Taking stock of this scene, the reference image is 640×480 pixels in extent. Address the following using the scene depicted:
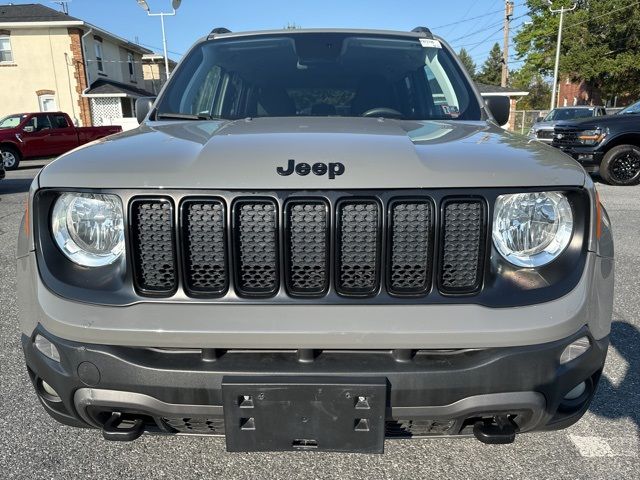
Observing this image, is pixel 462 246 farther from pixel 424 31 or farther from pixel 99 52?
pixel 99 52

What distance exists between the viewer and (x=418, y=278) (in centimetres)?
163

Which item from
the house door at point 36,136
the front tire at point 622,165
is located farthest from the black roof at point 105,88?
the front tire at point 622,165

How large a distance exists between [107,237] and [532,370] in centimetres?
142

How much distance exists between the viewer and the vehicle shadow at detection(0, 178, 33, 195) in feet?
37.1

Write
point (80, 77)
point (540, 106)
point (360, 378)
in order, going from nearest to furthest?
point (360, 378) < point (80, 77) < point (540, 106)

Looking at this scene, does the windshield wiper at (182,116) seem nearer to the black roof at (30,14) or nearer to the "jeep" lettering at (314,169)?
the "jeep" lettering at (314,169)

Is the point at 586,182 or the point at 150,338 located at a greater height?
the point at 586,182

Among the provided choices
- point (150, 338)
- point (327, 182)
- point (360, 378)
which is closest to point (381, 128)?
point (327, 182)

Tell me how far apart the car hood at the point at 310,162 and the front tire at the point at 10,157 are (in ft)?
58.5

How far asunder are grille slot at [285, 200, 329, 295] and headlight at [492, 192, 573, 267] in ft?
1.84

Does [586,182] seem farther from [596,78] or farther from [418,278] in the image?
[596,78]

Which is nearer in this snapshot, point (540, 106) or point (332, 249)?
point (332, 249)

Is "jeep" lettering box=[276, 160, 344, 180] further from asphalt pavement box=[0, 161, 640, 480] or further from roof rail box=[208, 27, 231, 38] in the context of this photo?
roof rail box=[208, 27, 231, 38]

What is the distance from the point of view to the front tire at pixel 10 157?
1683 cm
